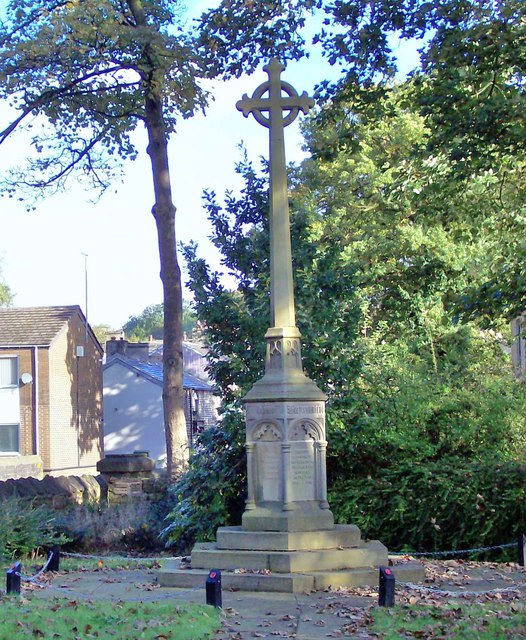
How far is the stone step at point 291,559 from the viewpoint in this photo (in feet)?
34.2

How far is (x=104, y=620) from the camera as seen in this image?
7891 mm

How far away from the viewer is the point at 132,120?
22.7 meters

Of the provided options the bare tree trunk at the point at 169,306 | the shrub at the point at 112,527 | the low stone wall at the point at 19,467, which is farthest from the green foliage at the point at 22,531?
the low stone wall at the point at 19,467

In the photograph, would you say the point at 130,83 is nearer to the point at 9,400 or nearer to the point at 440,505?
the point at 440,505

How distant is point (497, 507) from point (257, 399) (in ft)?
13.5

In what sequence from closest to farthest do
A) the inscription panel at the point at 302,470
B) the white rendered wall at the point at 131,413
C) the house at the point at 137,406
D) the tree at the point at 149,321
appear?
1. the inscription panel at the point at 302,470
2. the house at the point at 137,406
3. the white rendered wall at the point at 131,413
4. the tree at the point at 149,321

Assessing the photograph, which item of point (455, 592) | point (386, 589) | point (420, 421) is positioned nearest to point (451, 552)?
point (455, 592)

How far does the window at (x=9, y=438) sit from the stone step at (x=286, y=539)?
3205 centimetres

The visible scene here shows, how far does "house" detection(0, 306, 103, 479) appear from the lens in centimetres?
4091

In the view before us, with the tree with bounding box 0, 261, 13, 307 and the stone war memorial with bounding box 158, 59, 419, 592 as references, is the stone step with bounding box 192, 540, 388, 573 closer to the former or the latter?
the stone war memorial with bounding box 158, 59, 419, 592

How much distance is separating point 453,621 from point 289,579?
2.64 m

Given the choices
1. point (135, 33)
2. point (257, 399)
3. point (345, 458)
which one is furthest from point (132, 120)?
point (257, 399)

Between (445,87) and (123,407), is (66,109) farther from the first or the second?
(123,407)

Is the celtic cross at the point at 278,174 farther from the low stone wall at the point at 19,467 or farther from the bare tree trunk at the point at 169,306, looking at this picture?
the low stone wall at the point at 19,467
